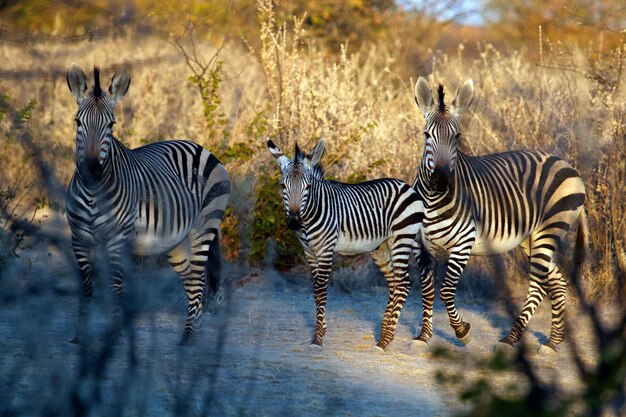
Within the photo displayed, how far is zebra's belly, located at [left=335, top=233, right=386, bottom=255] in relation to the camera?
8.15 metres

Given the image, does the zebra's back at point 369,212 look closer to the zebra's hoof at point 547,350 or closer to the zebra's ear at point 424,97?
the zebra's ear at point 424,97

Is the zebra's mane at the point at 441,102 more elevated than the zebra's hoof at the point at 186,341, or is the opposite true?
the zebra's mane at the point at 441,102

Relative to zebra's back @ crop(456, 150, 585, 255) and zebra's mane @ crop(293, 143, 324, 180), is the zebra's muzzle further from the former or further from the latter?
zebra's mane @ crop(293, 143, 324, 180)

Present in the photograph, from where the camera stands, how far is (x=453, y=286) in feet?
27.3

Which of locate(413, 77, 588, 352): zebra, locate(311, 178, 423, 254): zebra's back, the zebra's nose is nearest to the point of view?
the zebra's nose

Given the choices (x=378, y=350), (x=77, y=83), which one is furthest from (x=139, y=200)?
(x=378, y=350)

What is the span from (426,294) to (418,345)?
52 cm

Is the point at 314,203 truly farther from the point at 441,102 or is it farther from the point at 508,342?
the point at 508,342

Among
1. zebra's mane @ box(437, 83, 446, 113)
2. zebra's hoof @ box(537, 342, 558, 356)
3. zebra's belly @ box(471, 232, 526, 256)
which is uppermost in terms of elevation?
zebra's mane @ box(437, 83, 446, 113)

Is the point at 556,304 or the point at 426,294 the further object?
the point at 556,304

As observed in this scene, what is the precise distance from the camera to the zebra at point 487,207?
8242 millimetres

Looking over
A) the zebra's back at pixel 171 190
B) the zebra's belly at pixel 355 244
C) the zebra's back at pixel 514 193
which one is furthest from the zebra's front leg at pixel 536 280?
the zebra's back at pixel 171 190

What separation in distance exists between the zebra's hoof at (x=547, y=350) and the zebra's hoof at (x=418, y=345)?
3.29ft

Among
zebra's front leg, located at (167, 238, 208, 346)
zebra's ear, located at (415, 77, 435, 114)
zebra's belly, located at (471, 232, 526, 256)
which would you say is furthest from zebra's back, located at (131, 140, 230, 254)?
zebra's belly, located at (471, 232, 526, 256)
